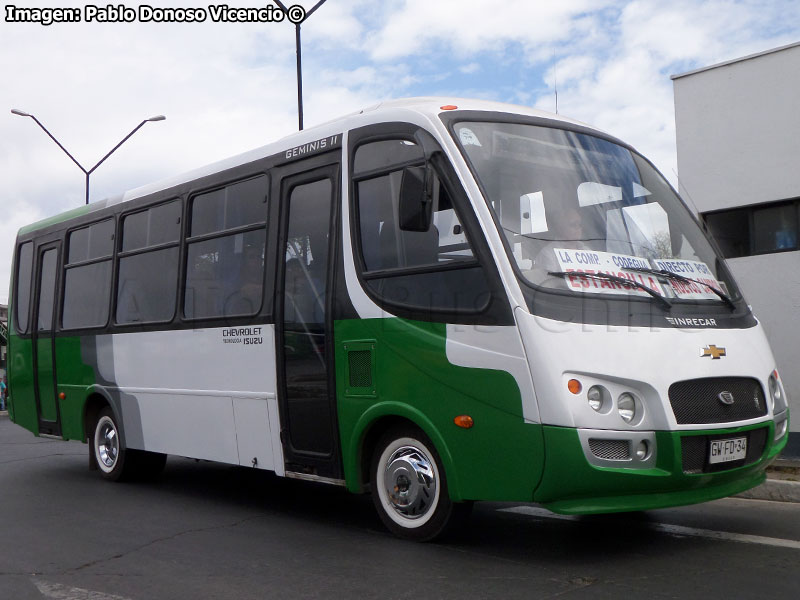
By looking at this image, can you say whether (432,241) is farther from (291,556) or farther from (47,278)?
(47,278)

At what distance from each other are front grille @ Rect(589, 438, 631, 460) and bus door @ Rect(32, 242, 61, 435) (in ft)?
24.9

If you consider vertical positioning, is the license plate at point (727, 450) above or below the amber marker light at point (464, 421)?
below

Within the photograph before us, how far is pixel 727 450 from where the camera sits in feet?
18.5

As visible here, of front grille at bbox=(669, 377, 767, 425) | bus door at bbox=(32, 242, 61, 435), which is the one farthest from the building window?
bus door at bbox=(32, 242, 61, 435)

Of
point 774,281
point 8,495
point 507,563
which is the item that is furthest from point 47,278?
point 774,281

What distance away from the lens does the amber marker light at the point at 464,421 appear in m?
5.69

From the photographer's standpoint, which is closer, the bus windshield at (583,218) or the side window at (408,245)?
the bus windshield at (583,218)

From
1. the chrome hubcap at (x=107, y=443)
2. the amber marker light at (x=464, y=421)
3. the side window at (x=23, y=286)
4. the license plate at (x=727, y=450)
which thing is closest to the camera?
the license plate at (x=727, y=450)

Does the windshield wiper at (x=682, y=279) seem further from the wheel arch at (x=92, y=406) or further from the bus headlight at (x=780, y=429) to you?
the wheel arch at (x=92, y=406)

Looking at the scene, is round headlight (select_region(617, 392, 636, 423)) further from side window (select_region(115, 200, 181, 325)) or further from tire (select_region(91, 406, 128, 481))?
tire (select_region(91, 406, 128, 481))

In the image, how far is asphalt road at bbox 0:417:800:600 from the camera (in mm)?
5117

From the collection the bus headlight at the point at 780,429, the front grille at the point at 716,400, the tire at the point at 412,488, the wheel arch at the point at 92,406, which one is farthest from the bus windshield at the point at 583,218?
the wheel arch at the point at 92,406

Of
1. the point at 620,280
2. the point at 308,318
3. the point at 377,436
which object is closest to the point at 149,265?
the point at 308,318

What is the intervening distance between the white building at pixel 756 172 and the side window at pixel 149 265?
6.11m
